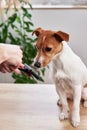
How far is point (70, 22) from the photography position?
250cm

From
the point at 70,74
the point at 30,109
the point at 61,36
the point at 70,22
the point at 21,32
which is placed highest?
the point at 61,36

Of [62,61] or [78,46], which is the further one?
[78,46]

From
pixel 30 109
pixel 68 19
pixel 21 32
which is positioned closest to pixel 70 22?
pixel 68 19

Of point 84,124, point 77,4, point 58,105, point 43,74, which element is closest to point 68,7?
point 77,4

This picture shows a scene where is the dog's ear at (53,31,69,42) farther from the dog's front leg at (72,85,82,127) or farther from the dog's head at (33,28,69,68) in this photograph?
the dog's front leg at (72,85,82,127)

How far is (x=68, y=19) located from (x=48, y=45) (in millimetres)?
1599

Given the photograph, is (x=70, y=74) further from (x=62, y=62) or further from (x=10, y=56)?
(x=10, y=56)

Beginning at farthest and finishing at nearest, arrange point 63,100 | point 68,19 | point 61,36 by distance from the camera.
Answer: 1. point 68,19
2. point 63,100
3. point 61,36

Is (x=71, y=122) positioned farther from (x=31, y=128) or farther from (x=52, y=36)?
(x=52, y=36)

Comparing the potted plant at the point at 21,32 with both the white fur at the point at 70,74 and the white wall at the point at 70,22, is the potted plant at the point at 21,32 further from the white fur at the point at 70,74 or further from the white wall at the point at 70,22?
the white fur at the point at 70,74

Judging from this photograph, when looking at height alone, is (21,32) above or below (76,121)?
below

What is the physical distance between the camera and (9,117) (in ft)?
3.42

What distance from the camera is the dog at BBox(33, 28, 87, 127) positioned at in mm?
951

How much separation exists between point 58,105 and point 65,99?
100mm
